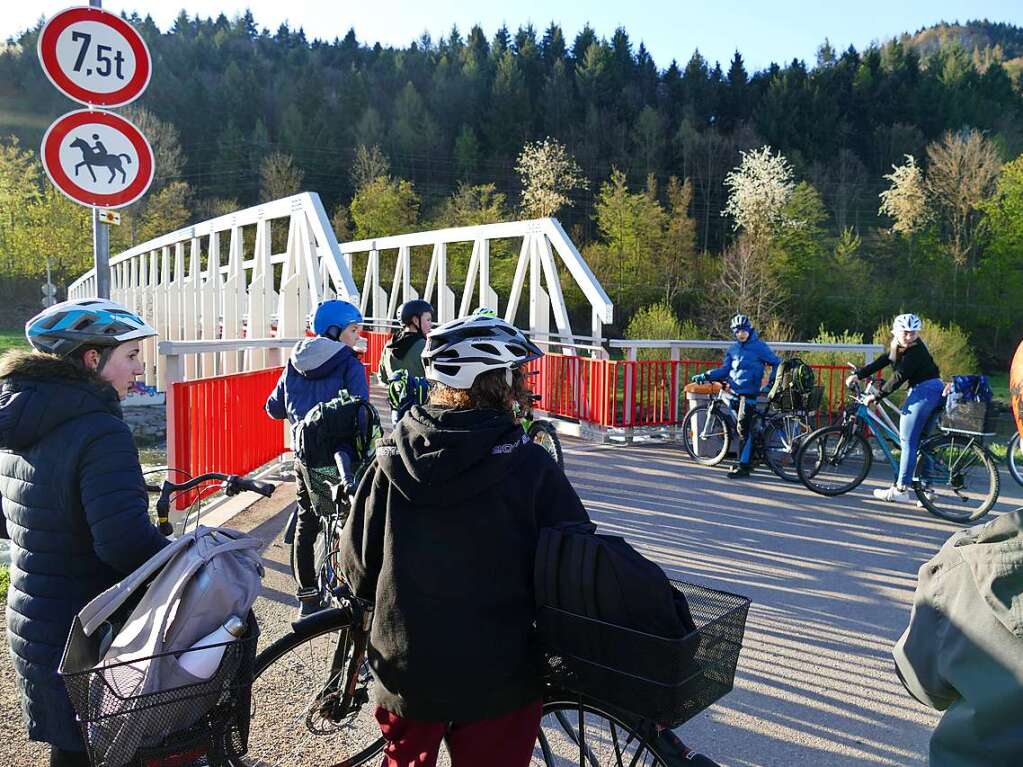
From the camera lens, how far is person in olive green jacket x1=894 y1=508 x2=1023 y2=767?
128 centimetres

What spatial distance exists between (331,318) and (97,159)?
152 cm

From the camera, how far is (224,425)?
6.63 metres

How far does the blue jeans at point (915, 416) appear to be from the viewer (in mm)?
7051

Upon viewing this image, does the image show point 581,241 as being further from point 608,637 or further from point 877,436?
point 608,637

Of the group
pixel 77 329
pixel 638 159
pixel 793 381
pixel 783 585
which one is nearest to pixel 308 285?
pixel 793 381

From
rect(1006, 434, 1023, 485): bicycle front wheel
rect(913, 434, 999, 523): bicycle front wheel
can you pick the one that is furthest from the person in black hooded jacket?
rect(1006, 434, 1023, 485): bicycle front wheel

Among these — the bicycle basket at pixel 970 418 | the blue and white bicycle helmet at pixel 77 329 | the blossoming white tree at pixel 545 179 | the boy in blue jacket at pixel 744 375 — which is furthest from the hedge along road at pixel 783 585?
the blossoming white tree at pixel 545 179

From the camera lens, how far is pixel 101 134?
15.0 feet

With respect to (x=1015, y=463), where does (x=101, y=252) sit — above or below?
above

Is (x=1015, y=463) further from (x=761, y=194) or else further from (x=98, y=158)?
(x=761, y=194)

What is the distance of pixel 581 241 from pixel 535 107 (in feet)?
100

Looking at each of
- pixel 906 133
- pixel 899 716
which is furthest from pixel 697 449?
pixel 906 133

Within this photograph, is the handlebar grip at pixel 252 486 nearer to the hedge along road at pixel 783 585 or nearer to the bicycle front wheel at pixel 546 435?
the hedge along road at pixel 783 585

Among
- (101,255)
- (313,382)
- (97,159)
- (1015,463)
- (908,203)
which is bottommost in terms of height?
(1015,463)
